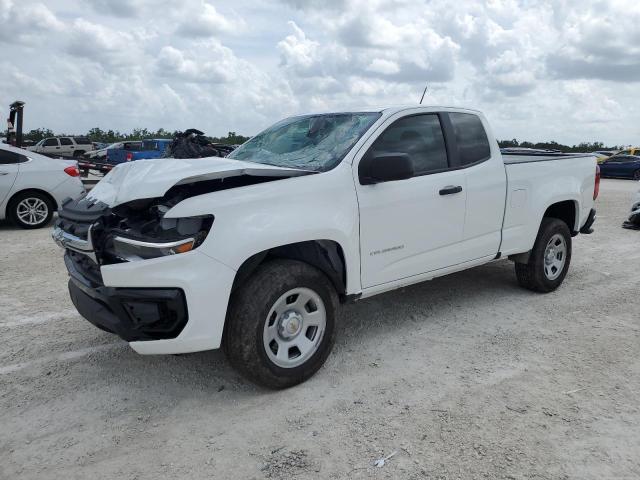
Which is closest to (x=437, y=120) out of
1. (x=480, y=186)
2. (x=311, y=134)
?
(x=480, y=186)

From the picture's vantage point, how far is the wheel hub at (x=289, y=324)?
347 centimetres

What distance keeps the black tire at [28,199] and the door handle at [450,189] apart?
7661 mm

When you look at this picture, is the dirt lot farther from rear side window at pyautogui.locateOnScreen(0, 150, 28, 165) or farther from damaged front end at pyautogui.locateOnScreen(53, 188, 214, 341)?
rear side window at pyautogui.locateOnScreen(0, 150, 28, 165)

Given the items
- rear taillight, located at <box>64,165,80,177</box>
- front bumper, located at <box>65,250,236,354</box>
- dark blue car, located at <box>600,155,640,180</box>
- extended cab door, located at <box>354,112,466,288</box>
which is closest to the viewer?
front bumper, located at <box>65,250,236,354</box>

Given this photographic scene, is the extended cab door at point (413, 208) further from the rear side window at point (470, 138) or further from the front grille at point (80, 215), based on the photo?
the front grille at point (80, 215)

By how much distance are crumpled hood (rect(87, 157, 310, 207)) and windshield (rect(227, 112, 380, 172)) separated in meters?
0.44

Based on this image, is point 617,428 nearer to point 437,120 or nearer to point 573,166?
point 437,120

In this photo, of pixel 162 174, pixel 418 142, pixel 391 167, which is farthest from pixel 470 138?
pixel 162 174

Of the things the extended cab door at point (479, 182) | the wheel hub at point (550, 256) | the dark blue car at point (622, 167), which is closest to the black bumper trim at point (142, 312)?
the extended cab door at point (479, 182)

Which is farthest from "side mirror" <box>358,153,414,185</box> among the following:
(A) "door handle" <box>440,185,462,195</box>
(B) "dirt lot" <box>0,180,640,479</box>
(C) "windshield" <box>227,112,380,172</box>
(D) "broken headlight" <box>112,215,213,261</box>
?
(B) "dirt lot" <box>0,180,640,479</box>

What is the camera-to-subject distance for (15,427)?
123 inches

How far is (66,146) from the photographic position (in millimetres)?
33125

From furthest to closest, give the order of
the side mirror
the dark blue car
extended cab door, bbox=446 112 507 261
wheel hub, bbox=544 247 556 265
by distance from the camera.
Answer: the dark blue car, wheel hub, bbox=544 247 556 265, extended cab door, bbox=446 112 507 261, the side mirror

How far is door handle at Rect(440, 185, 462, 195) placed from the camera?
4315 mm
